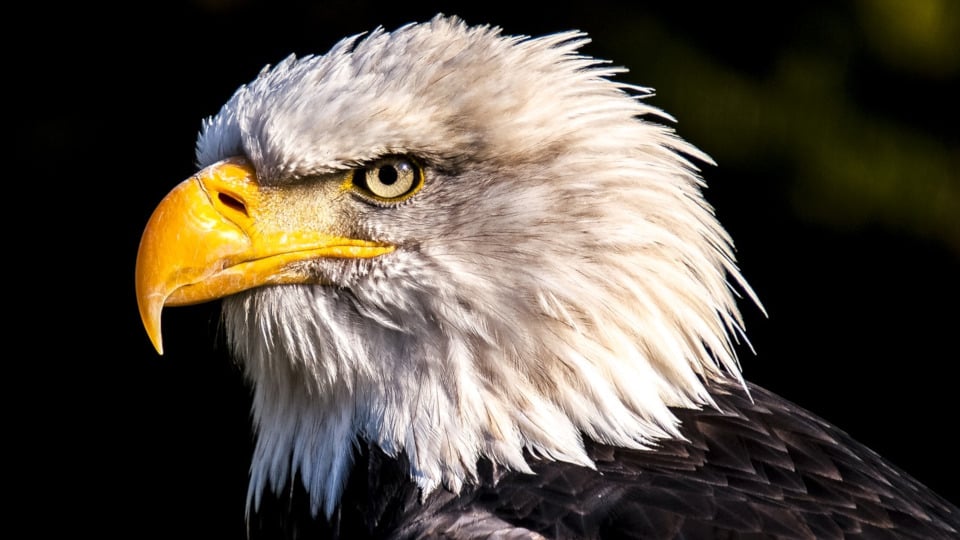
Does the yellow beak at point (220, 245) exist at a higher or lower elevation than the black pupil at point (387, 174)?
lower

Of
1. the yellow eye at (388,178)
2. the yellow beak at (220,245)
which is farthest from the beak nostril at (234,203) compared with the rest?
the yellow eye at (388,178)

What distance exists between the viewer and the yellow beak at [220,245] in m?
2.57

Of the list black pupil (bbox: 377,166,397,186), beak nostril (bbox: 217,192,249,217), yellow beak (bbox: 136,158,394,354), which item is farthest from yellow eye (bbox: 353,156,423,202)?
beak nostril (bbox: 217,192,249,217)

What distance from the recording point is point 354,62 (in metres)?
2.71

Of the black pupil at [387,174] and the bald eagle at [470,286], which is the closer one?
the bald eagle at [470,286]

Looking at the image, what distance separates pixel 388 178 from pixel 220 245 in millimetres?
370

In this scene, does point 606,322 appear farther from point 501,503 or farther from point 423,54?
point 423,54

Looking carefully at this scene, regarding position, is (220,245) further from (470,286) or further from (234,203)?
(470,286)

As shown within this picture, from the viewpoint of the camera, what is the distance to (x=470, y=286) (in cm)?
257

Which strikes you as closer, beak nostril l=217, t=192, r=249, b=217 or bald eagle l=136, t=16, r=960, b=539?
bald eagle l=136, t=16, r=960, b=539

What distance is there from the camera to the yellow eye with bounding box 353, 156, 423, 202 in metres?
2.62

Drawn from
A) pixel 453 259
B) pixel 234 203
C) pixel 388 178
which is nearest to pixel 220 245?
pixel 234 203

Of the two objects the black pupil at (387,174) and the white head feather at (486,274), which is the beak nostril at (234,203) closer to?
the white head feather at (486,274)

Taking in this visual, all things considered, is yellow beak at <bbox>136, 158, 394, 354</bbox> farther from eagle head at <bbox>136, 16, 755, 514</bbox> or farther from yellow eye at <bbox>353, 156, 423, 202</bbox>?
yellow eye at <bbox>353, 156, 423, 202</bbox>
